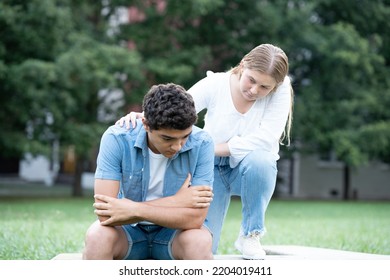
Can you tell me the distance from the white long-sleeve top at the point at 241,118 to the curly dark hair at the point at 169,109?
1218mm

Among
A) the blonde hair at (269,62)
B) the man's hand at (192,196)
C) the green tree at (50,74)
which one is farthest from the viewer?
the green tree at (50,74)

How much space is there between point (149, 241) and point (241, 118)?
1.31 m

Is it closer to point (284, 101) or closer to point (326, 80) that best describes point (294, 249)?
point (284, 101)

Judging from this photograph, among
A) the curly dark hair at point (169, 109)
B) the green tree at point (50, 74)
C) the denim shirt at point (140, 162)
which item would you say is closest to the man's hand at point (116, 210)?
the denim shirt at point (140, 162)

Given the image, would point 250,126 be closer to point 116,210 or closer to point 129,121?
point 129,121

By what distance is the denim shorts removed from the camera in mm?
4320

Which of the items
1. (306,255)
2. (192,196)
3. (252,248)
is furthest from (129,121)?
(306,255)

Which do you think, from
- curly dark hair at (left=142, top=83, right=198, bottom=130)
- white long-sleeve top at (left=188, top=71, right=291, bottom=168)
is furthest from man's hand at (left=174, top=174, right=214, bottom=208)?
white long-sleeve top at (left=188, top=71, right=291, bottom=168)

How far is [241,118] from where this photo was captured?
528cm

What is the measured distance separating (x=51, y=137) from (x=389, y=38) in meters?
12.6

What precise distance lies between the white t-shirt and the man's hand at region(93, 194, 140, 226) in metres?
0.31

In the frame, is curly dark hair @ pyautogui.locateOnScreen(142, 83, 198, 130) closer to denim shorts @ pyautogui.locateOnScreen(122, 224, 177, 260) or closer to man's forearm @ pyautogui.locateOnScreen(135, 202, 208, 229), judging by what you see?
man's forearm @ pyautogui.locateOnScreen(135, 202, 208, 229)

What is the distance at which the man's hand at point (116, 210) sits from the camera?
4004 millimetres

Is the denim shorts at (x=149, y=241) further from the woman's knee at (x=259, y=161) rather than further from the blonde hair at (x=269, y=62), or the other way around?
the blonde hair at (x=269, y=62)
